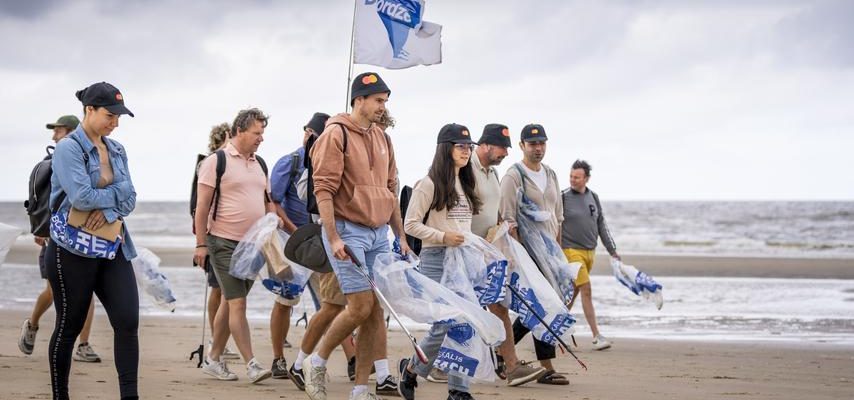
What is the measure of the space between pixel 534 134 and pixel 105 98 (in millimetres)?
3488

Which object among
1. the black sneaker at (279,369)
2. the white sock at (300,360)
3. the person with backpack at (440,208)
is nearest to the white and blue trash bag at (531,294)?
the person with backpack at (440,208)

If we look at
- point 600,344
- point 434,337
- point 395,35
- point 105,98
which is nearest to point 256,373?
point 434,337

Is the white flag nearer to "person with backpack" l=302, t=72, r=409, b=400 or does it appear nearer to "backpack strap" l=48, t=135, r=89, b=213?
"person with backpack" l=302, t=72, r=409, b=400

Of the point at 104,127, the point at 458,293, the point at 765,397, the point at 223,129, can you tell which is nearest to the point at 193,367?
the point at 223,129

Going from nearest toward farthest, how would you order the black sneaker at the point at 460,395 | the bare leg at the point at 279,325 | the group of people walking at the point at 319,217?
the group of people walking at the point at 319,217 → the black sneaker at the point at 460,395 → the bare leg at the point at 279,325

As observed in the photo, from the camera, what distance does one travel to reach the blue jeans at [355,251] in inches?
214

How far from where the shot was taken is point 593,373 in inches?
305

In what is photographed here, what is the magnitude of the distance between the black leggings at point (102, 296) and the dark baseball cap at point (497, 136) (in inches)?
106

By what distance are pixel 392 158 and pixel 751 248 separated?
27.3 m

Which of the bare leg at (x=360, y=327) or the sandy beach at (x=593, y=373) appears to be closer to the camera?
the bare leg at (x=360, y=327)

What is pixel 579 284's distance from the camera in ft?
30.1

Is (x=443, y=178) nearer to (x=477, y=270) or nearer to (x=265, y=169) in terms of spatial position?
(x=477, y=270)

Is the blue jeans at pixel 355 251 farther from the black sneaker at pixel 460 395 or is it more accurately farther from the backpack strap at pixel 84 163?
the backpack strap at pixel 84 163

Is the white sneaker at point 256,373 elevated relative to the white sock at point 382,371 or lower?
lower
